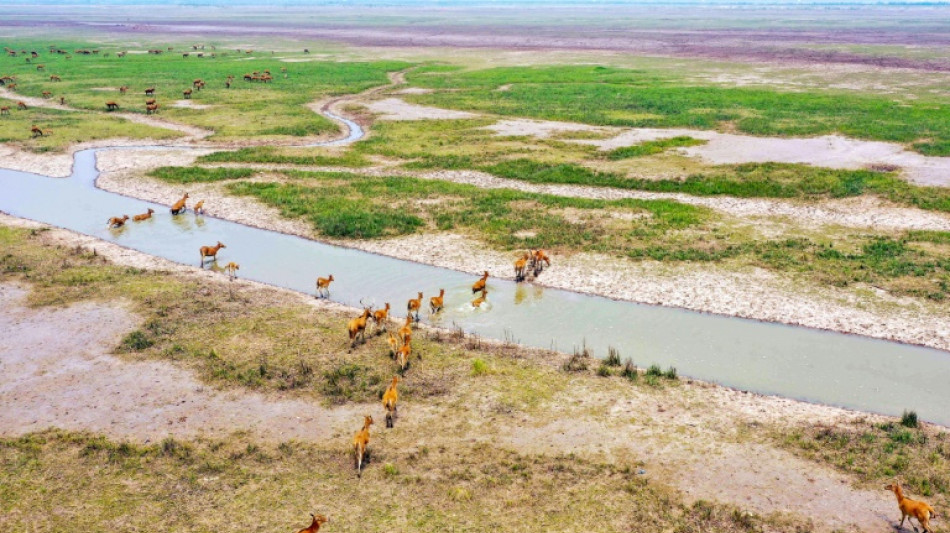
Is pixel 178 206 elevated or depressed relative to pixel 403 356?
elevated

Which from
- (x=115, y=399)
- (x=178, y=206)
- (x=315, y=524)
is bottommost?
(x=115, y=399)

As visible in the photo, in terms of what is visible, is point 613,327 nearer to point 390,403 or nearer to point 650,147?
point 390,403

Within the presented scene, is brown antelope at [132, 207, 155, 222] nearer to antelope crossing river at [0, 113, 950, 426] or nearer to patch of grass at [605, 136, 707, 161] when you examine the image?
antelope crossing river at [0, 113, 950, 426]

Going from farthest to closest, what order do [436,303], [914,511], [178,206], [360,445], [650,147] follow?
[650,147] < [178,206] < [436,303] < [360,445] < [914,511]

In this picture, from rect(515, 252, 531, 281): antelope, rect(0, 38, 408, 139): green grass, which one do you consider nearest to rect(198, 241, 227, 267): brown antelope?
rect(515, 252, 531, 281): antelope

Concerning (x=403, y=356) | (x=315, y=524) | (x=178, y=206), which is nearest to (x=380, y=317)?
(x=403, y=356)

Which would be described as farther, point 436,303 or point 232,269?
point 232,269

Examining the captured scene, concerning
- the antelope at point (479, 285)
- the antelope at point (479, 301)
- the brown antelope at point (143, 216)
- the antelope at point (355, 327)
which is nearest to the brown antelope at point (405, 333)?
the antelope at point (355, 327)
